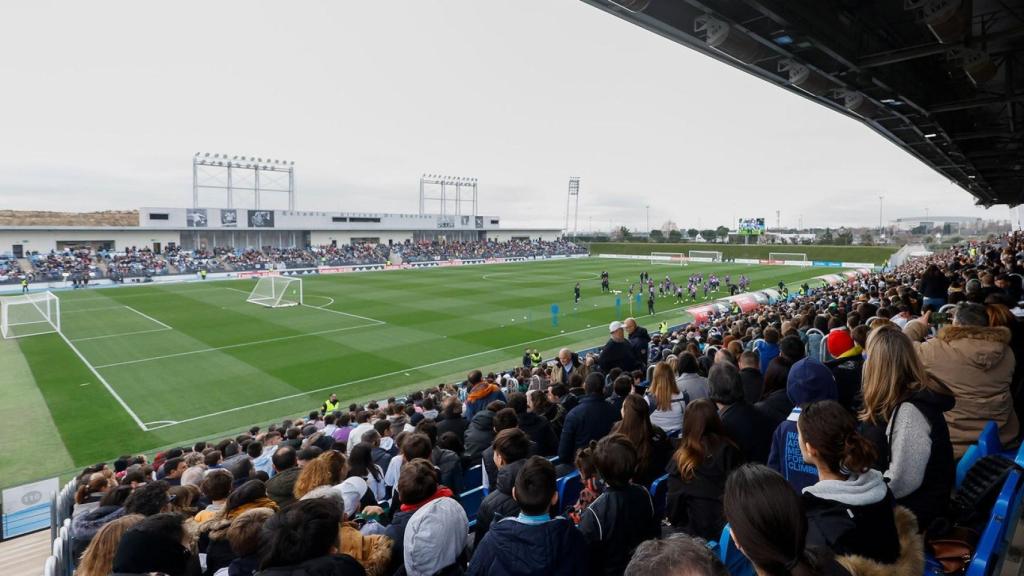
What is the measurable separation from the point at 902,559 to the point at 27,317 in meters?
37.4

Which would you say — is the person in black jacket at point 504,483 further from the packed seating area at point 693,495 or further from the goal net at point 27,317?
the goal net at point 27,317

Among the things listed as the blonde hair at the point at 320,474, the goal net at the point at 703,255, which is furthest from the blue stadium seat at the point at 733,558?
the goal net at the point at 703,255

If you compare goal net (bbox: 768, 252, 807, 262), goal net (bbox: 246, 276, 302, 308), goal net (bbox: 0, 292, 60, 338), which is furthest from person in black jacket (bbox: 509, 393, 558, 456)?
goal net (bbox: 768, 252, 807, 262)

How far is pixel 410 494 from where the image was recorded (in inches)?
141

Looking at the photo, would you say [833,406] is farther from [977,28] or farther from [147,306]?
[147,306]

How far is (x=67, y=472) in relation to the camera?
12.2 m

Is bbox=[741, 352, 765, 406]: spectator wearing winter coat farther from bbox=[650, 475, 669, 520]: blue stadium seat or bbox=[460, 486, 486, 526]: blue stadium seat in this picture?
bbox=[460, 486, 486, 526]: blue stadium seat

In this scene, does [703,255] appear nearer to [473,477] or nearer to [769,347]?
[769,347]

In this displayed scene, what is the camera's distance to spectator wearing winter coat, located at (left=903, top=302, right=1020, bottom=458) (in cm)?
372

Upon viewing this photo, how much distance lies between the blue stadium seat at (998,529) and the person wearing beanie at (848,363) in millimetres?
2067

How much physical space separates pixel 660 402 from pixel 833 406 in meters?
3.01

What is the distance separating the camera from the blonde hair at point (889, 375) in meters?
3.30

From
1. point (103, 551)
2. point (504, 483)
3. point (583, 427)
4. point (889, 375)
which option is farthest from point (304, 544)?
point (889, 375)

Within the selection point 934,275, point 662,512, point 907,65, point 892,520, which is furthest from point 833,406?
point 934,275
